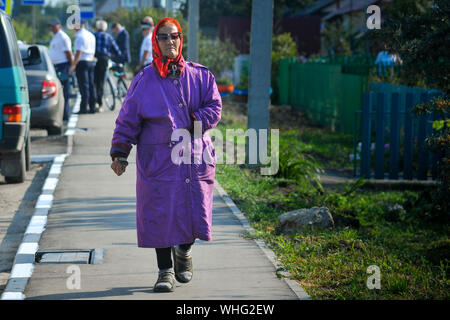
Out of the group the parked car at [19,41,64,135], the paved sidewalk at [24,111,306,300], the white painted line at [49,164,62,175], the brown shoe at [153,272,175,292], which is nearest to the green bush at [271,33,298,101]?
the parked car at [19,41,64,135]

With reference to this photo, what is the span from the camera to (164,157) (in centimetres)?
555

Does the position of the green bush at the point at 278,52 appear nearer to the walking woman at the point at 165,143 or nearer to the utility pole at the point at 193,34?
the utility pole at the point at 193,34

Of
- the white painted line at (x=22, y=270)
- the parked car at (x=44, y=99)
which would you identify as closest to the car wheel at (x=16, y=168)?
the parked car at (x=44, y=99)

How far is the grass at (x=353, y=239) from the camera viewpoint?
6125 millimetres

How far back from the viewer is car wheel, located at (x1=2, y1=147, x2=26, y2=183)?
10.4 meters

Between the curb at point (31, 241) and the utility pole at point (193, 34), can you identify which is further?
the utility pole at point (193, 34)

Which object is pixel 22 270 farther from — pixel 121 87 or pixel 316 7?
pixel 316 7

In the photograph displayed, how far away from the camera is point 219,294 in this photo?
566cm

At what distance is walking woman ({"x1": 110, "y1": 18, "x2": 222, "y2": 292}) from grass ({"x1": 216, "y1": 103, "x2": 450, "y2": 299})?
105 cm

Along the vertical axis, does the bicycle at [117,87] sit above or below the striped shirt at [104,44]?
below

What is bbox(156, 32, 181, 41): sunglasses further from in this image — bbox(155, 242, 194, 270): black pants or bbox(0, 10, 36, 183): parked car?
bbox(0, 10, 36, 183): parked car

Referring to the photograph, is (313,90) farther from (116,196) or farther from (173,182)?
(173,182)

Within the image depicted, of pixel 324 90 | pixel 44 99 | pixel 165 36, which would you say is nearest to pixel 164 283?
pixel 165 36
